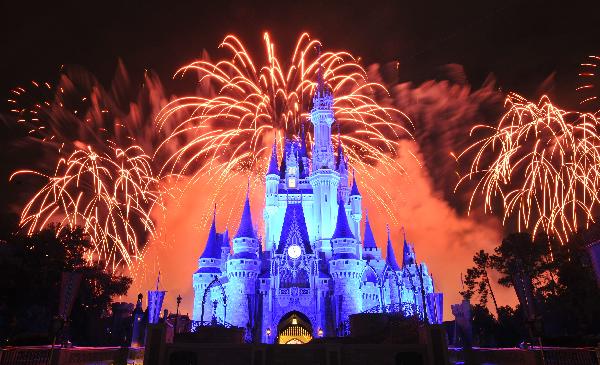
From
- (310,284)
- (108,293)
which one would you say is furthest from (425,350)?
(108,293)

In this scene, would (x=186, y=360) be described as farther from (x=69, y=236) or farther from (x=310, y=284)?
(x=310, y=284)

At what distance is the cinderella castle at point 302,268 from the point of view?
56.7 meters

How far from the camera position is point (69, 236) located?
43.7 meters

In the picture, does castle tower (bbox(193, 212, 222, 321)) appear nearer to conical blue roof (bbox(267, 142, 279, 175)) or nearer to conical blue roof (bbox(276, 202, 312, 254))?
conical blue roof (bbox(276, 202, 312, 254))

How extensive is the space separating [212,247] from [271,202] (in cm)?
1124

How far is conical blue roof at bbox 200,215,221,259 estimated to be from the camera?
67125 millimetres

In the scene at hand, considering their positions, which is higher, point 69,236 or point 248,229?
point 248,229

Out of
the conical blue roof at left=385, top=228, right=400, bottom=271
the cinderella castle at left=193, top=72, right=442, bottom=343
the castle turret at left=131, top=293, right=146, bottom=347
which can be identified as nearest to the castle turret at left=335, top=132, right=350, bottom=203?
the cinderella castle at left=193, top=72, right=442, bottom=343

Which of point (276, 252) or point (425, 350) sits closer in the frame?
point (425, 350)

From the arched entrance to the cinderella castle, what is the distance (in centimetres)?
12

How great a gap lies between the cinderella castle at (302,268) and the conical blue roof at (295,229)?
0.15 metres

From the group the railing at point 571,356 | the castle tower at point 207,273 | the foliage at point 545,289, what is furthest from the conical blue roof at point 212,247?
the railing at point 571,356

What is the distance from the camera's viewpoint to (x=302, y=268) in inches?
2330

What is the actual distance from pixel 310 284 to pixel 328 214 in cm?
1295
